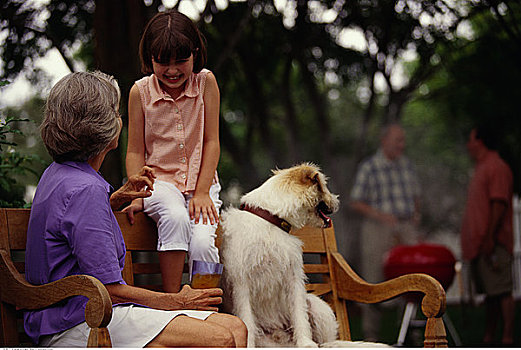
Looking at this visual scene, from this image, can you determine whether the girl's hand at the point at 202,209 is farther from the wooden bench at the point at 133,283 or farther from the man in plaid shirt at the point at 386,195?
the man in plaid shirt at the point at 386,195

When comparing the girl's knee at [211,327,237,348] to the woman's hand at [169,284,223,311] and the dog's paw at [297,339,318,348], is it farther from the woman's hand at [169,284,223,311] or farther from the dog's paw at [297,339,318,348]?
the dog's paw at [297,339,318,348]

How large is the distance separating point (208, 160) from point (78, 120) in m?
0.84

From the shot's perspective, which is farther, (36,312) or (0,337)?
(0,337)

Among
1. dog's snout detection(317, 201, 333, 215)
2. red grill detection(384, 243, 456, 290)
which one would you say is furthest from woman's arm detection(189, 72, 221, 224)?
red grill detection(384, 243, 456, 290)

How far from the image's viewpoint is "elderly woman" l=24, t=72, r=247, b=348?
2.10 meters

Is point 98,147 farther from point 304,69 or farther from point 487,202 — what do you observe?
point 304,69

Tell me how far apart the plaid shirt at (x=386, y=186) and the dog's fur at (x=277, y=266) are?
4780 mm

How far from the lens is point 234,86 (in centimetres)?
1023

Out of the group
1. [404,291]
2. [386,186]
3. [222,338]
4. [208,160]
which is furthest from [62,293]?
[386,186]

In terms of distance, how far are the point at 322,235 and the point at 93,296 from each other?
1833 millimetres

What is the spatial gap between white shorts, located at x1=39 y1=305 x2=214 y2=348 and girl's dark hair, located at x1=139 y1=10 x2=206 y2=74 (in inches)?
48.5

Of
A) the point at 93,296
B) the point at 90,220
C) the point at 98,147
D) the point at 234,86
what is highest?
the point at 234,86

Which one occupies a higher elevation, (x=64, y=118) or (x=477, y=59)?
(x=477, y=59)

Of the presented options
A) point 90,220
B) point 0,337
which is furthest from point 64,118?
point 0,337
